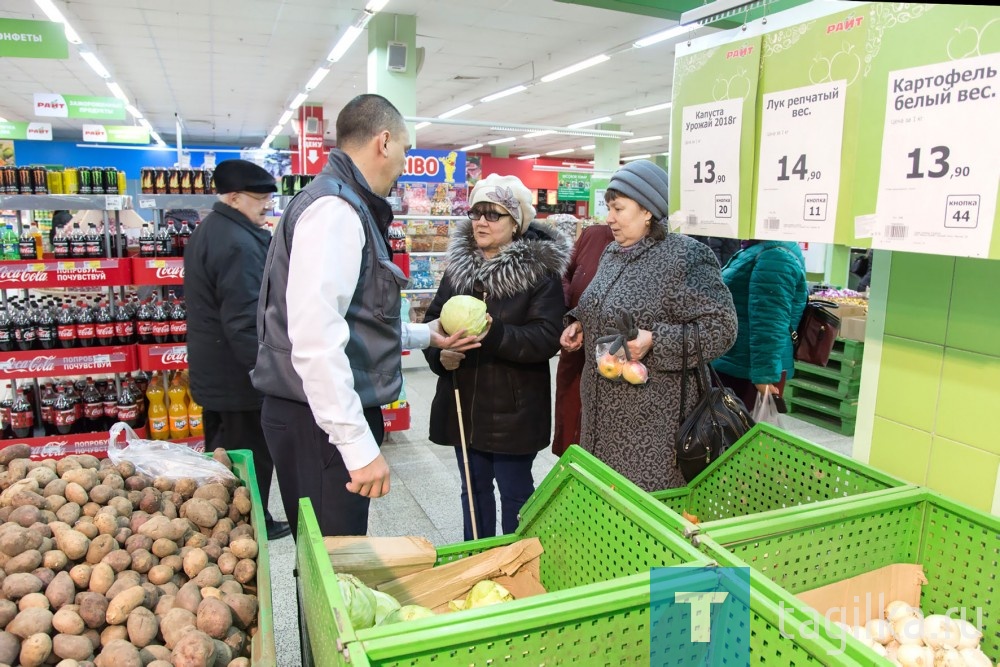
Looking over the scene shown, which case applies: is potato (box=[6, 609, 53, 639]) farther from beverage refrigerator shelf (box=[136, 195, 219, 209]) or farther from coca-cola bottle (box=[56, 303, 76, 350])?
beverage refrigerator shelf (box=[136, 195, 219, 209])

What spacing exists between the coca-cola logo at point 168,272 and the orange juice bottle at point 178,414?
0.76m

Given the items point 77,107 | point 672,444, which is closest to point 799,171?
point 672,444

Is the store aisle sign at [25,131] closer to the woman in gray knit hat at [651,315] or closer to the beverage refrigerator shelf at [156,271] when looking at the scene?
the beverage refrigerator shelf at [156,271]

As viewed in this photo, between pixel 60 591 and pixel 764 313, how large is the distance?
2721mm

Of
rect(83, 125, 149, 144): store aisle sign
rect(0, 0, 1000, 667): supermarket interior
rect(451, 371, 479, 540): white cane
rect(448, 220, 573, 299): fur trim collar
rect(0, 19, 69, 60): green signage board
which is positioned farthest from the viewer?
rect(83, 125, 149, 144): store aisle sign

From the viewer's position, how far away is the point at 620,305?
224 cm

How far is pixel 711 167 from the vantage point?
1751 millimetres

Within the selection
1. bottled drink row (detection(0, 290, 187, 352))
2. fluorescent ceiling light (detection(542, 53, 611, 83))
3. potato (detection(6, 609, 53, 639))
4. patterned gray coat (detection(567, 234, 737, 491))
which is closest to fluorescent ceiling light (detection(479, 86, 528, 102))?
fluorescent ceiling light (detection(542, 53, 611, 83))

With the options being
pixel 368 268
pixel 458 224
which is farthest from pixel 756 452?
pixel 458 224

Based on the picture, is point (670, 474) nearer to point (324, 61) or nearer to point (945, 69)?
point (945, 69)

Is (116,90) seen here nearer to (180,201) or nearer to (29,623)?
(180,201)

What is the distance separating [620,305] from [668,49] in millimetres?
8976

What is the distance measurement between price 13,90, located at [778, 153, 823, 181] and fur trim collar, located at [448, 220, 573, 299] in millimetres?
1187

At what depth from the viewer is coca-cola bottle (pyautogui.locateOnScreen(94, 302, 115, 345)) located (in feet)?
13.8
